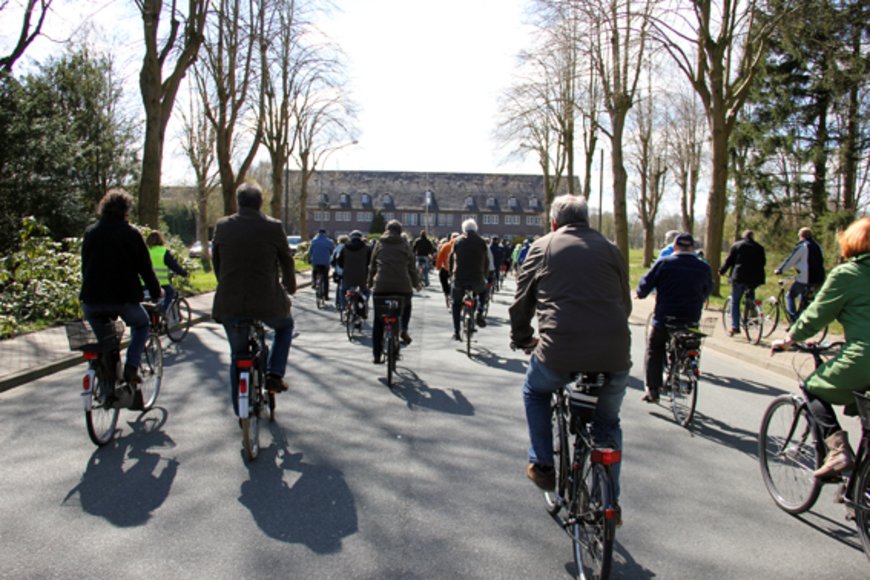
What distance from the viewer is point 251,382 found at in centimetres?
489

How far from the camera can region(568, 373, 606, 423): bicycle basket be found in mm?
3270

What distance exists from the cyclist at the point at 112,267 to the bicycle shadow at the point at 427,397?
2.64m

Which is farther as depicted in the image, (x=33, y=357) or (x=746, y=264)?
(x=746, y=264)

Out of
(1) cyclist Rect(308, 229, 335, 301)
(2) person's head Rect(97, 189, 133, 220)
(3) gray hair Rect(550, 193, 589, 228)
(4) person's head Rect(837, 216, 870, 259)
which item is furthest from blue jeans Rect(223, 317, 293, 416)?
(1) cyclist Rect(308, 229, 335, 301)

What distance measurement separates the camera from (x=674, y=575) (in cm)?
320

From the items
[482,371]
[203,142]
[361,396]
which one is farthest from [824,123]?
[203,142]

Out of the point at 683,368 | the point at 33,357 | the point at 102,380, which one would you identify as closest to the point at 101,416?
the point at 102,380

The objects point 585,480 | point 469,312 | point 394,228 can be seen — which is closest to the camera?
point 585,480

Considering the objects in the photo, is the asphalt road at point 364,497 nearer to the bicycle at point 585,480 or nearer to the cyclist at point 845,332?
the bicycle at point 585,480

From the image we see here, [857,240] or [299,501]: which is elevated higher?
[857,240]

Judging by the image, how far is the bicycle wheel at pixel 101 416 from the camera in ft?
16.4

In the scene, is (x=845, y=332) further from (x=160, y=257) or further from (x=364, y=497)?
(x=160, y=257)

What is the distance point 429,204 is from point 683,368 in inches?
3373

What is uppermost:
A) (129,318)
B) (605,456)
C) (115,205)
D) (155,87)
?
(155,87)
